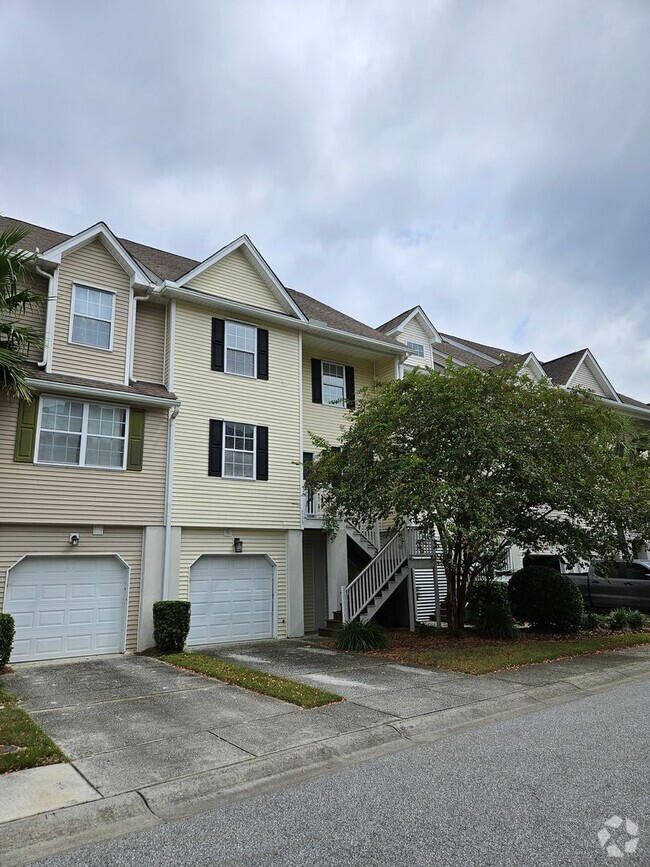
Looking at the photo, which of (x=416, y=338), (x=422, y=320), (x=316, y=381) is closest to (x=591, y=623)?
(x=316, y=381)

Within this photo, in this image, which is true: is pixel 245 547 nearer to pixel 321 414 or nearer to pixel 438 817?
pixel 321 414

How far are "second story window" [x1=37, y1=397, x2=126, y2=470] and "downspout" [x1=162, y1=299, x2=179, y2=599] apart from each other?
1.11m

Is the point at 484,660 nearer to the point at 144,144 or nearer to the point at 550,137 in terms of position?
the point at 550,137

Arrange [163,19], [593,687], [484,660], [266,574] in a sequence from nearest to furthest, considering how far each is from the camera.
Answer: [593,687] < [163,19] < [484,660] < [266,574]

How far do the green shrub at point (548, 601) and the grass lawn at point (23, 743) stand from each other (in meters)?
12.4

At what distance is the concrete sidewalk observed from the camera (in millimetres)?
4664

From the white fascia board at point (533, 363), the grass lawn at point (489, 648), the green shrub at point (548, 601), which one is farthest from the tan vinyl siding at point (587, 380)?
the grass lawn at point (489, 648)

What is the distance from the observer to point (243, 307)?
1589 cm

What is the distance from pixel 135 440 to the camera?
13680mm

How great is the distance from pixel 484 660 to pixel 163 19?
12804 millimetres

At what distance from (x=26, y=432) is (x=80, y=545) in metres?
2.72

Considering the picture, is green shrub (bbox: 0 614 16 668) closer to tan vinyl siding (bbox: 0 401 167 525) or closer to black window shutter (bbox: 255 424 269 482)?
tan vinyl siding (bbox: 0 401 167 525)

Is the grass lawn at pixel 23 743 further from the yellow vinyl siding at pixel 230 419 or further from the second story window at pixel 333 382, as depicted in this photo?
the second story window at pixel 333 382

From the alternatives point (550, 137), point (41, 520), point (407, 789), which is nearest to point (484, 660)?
point (407, 789)
